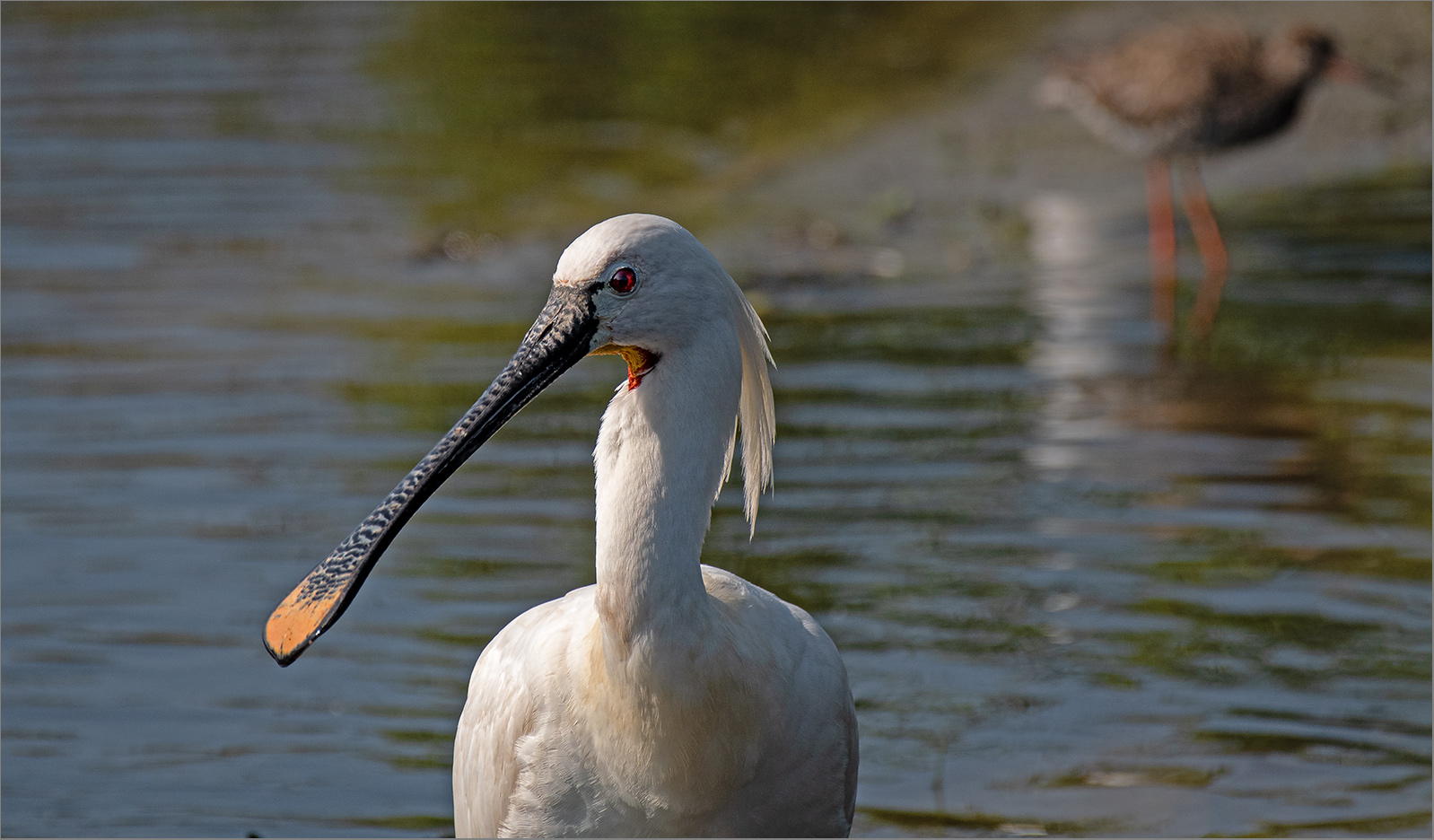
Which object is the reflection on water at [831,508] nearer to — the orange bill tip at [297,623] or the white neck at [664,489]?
the orange bill tip at [297,623]

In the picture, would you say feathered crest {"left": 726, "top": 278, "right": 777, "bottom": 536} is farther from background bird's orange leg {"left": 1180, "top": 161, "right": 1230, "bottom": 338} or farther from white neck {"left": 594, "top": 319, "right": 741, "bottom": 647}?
background bird's orange leg {"left": 1180, "top": 161, "right": 1230, "bottom": 338}

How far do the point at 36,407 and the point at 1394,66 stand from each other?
9.92 meters

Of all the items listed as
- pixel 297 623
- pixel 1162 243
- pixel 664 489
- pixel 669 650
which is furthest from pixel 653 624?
pixel 1162 243

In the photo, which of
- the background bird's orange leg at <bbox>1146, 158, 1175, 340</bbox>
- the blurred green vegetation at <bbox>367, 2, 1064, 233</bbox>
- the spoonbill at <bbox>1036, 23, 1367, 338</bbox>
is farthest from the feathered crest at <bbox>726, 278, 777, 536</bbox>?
the blurred green vegetation at <bbox>367, 2, 1064, 233</bbox>

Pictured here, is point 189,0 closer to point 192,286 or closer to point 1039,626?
point 192,286

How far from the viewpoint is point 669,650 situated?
3.24 meters

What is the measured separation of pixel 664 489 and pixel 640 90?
1168cm

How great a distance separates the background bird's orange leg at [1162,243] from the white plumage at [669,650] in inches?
230

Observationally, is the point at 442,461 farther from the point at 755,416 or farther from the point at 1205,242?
the point at 1205,242

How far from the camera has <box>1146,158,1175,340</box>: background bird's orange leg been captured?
9.34 metres

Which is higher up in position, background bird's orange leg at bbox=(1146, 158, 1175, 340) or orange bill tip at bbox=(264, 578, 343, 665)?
background bird's orange leg at bbox=(1146, 158, 1175, 340)

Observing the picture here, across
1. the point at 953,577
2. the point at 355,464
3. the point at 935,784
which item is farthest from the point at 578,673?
the point at 355,464

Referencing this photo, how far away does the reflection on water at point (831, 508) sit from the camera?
4.85 m

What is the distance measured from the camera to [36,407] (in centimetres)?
812
